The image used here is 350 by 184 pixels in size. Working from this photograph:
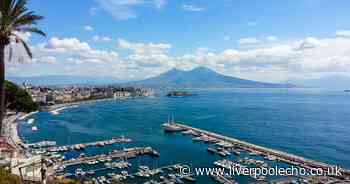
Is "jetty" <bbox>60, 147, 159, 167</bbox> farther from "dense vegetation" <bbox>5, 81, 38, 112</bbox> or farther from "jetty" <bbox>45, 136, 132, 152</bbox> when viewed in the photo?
"dense vegetation" <bbox>5, 81, 38, 112</bbox>

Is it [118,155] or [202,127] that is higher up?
[202,127]

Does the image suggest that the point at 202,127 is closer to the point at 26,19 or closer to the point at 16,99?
the point at 16,99

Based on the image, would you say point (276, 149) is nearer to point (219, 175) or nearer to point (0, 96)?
point (219, 175)

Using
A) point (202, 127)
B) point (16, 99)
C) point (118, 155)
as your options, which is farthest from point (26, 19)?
point (202, 127)

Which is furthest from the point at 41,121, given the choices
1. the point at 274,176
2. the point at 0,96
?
the point at 0,96

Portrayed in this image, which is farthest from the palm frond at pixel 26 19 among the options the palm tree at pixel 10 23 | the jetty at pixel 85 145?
the jetty at pixel 85 145

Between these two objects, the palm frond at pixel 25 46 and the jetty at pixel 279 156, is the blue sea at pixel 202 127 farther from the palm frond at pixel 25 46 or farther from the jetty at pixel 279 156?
the palm frond at pixel 25 46

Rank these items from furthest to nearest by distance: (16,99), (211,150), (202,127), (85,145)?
(202,127) < (16,99) < (85,145) < (211,150)

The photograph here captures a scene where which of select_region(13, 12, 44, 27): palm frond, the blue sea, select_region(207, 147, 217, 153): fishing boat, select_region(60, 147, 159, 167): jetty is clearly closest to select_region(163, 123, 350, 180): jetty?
the blue sea
